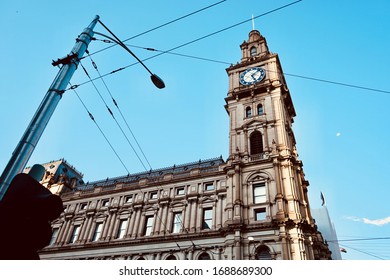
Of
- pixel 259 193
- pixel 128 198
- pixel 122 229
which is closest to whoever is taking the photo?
pixel 259 193

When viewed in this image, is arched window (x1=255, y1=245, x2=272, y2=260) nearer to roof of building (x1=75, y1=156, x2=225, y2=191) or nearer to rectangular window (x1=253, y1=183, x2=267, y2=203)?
rectangular window (x1=253, y1=183, x2=267, y2=203)

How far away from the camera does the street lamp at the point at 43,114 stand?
17.9 feet

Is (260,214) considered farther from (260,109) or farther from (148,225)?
(260,109)

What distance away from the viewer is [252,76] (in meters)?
39.1

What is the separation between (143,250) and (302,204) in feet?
54.5

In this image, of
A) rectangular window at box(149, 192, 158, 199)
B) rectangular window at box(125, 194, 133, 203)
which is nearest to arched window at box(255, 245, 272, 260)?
rectangular window at box(149, 192, 158, 199)

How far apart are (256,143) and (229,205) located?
28.5ft

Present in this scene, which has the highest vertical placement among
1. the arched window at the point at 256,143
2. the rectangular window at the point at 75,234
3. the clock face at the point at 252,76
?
the clock face at the point at 252,76

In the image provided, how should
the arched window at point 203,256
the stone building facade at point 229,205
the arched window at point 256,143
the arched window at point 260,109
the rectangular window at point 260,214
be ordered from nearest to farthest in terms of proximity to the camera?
the stone building facade at point 229,205 < the rectangular window at point 260,214 < the arched window at point 203,256 < the arched window at point 256,143 < the arched window at point 260,109

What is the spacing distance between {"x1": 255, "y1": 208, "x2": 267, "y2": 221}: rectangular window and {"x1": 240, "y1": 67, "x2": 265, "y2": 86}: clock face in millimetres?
18240

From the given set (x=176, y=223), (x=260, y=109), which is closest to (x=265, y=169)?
(x=260, y=109)

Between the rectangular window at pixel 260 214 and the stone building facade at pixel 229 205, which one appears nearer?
Result: the stone building facade at pixel 229 205

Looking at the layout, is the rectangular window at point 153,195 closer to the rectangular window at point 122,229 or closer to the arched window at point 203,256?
the rectangular window at point 122,229

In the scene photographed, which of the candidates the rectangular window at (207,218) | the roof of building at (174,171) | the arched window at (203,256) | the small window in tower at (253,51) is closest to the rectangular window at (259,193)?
the rectangular window at (207,218)
